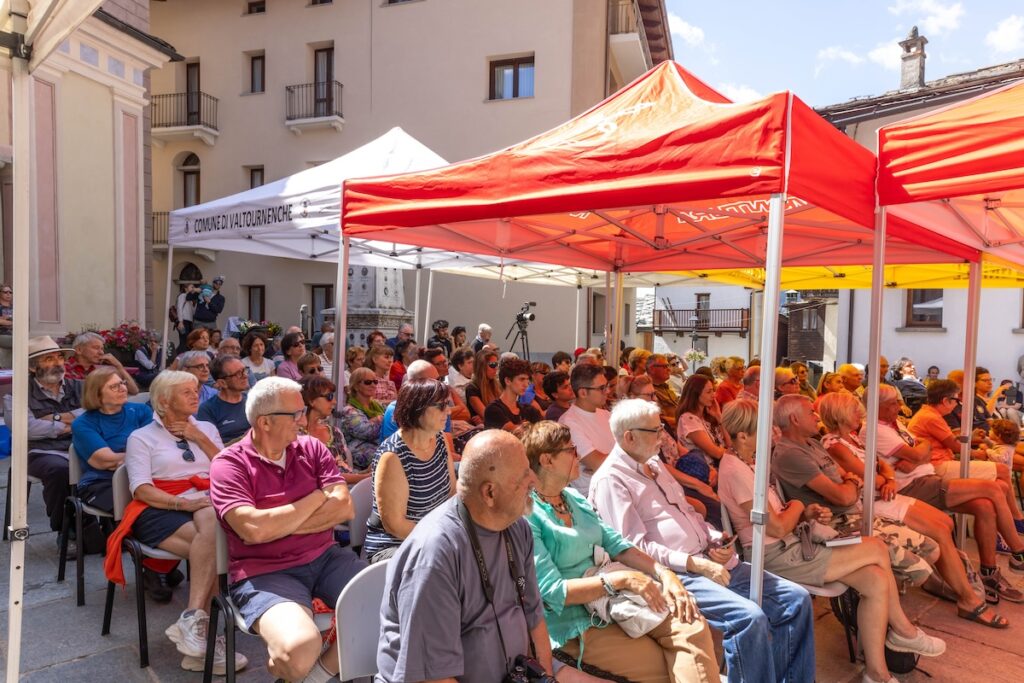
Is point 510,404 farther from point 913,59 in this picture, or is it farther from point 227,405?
point 913,59

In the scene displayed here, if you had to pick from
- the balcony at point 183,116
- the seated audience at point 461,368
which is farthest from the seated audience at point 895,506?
the balcony at point 183,116

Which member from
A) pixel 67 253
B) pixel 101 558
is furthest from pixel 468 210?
pixel 67 253

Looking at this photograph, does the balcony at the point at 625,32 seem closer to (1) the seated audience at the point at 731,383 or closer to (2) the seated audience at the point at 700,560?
(1) the seated audience at the point at 731,383

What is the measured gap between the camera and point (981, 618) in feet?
12.4

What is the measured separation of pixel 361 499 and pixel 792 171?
94.2 inches

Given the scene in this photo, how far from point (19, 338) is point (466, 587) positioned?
1.59 meters

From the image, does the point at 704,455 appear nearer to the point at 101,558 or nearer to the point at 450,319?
the point at 101,558

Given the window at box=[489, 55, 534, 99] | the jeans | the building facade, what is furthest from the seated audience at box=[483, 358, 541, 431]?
the window at box=[489, 55, 534, 99]

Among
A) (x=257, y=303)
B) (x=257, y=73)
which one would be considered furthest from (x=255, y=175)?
(x=257, y=303)

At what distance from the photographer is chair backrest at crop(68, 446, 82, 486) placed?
3.62 metres

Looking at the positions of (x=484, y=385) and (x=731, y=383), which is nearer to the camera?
(x=484, y=385)

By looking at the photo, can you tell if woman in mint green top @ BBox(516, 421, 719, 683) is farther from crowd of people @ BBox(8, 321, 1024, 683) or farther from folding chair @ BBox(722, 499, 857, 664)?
folding chair @ BBox(722, 499, 857, 664)

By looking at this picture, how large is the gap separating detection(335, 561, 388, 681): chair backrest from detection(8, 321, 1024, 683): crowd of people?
0.24 metres

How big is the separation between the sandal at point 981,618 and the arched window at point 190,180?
20683 mm
